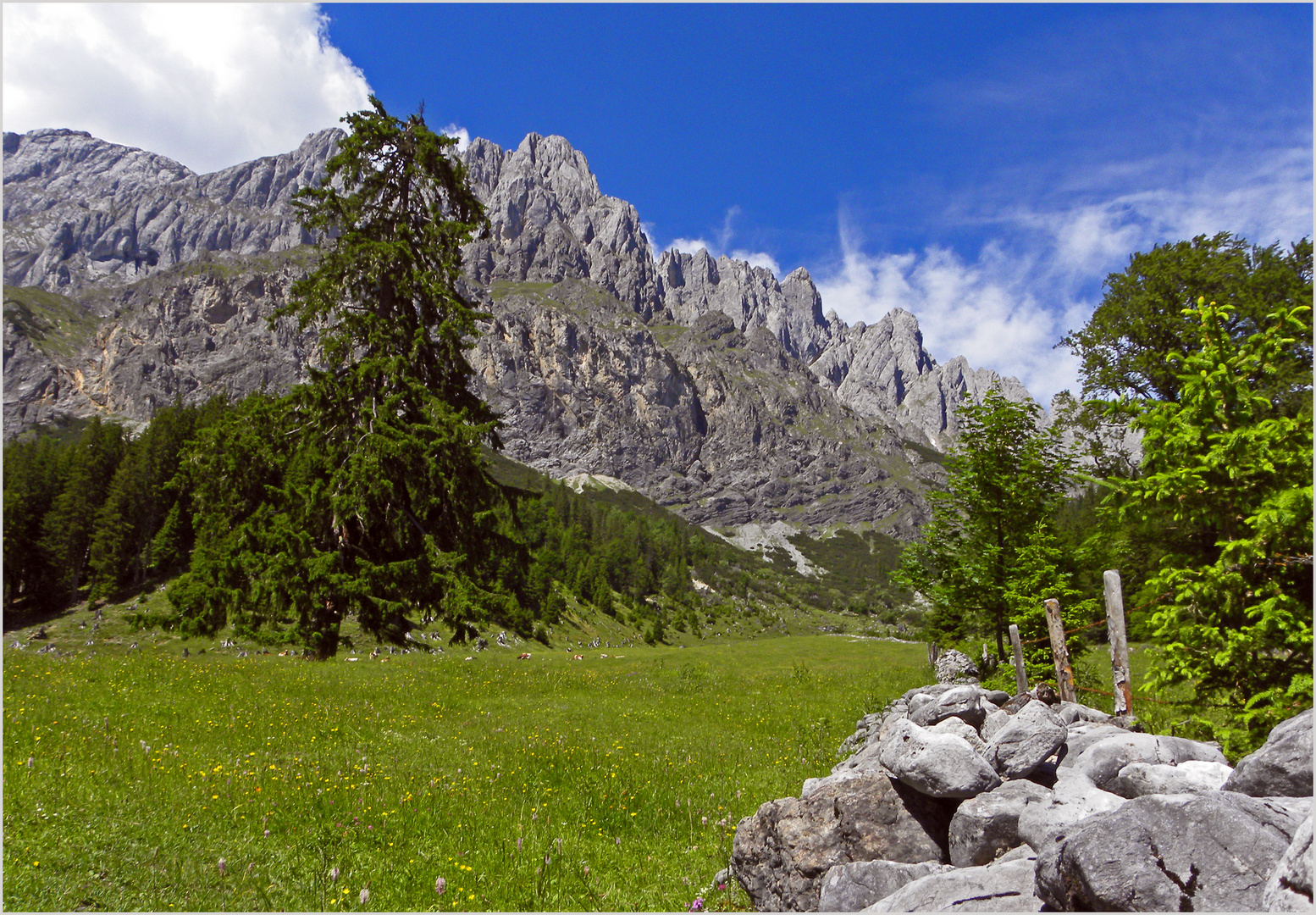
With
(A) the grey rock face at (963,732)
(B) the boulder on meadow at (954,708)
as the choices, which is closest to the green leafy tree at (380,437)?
(B) the boulder on meadow at (954,708)

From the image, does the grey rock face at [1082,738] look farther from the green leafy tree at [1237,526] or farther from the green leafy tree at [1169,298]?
the green leafy tree at [1169,298]

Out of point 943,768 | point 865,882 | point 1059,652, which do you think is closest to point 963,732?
point 943,768

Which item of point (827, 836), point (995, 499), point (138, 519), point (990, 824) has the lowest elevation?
point (827, 836)

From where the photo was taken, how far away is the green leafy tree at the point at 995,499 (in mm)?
20756

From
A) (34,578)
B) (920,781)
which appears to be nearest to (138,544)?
(34,578)

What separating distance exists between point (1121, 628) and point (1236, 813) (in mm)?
7021

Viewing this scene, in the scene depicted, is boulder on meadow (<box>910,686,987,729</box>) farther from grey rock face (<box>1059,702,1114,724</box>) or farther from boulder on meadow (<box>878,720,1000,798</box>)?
boulder on meadow (<box>878,720,1000,798</box>)

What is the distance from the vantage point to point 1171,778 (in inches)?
253

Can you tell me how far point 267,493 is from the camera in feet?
75.3

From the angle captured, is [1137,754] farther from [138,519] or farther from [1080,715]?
[138,519]

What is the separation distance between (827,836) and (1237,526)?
6245 millimetres

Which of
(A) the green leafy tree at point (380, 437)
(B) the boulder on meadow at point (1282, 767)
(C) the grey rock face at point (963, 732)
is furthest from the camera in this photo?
(A) the green leafy tree at point (380, 437)

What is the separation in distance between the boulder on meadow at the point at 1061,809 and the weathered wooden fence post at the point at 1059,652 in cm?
621

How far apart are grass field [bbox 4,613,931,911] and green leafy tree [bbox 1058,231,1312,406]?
18376 mm
